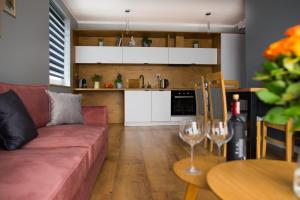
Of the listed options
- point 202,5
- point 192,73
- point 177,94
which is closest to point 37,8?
point 202,5

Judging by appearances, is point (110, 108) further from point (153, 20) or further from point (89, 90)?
point (153, 20)

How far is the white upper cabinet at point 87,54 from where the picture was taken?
230 inches

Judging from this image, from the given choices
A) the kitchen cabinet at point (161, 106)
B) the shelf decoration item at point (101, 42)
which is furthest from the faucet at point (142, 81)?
the shelf decoration item at point (101, 42)

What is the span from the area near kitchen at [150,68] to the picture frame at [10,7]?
3.03 m

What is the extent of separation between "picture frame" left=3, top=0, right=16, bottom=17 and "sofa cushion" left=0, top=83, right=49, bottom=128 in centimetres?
82

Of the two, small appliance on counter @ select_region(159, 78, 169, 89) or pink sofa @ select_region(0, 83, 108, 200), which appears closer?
pink sofa @ select_region(0, 83, 108, 200)

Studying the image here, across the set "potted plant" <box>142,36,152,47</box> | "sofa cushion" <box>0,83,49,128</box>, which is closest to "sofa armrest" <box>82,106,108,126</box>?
"sofa cushion" <box>0,83,49,128</box>

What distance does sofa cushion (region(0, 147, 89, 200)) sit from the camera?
88 cm

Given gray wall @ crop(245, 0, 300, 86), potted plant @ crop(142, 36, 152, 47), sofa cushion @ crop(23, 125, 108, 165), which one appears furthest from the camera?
potted plant @ crop(142, 36, 152, 47)

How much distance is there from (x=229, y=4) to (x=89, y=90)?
11.5ft

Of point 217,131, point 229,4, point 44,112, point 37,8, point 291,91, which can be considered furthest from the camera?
point 229,4

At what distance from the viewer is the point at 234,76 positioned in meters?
6.08

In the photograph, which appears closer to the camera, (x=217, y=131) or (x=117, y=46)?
(x=217, y=131)

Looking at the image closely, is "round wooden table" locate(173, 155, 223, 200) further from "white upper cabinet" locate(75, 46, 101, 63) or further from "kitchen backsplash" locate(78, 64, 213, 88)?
"kitchen backsplash" locate(78, 64, 213, 88)
